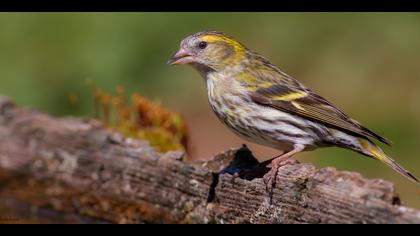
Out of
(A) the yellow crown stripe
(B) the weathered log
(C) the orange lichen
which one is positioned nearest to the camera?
(B) the weathered log

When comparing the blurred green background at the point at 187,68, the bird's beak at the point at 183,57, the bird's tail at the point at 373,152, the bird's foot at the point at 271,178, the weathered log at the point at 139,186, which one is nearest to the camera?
the weathered log at the point at 139,186

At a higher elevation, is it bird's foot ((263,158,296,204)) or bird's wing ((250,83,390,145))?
bird's wing ((250,83,390,145))

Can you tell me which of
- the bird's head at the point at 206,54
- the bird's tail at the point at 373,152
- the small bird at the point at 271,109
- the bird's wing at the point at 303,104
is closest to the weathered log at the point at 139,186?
the small bird at the point at 271,109

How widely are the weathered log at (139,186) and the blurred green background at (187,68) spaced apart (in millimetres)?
2843

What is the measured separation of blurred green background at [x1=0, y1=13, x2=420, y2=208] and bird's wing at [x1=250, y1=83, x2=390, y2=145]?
250cm

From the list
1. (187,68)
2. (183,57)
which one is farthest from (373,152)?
(187,68)

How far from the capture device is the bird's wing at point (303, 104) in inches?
222

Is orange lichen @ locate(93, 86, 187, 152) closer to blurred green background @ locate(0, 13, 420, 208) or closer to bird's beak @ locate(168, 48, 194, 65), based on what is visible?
bird's beak @ locate(168, 48, 194, 65)

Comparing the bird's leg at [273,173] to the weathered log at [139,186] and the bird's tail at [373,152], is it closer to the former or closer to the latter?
the weathered log at [139,186]

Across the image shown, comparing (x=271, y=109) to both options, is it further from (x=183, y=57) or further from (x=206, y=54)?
(x=183, y=57)

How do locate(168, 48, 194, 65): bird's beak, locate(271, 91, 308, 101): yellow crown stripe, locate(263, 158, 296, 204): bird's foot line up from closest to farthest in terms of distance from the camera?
1. locate(263, 158, 296, 204): bird's foot
2. locate(271, 91, 308, 101): yellow crown stripe
3. locate(168, 48, 194, 65): bird's beak

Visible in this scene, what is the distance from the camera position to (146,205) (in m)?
5.32

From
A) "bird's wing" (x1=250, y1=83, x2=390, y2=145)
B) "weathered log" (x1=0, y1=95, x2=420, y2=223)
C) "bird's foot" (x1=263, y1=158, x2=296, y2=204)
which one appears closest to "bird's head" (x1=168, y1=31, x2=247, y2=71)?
"bird's wing" (x1=250, y1=83, x2=390, y2=145)

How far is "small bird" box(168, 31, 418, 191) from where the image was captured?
568cm
